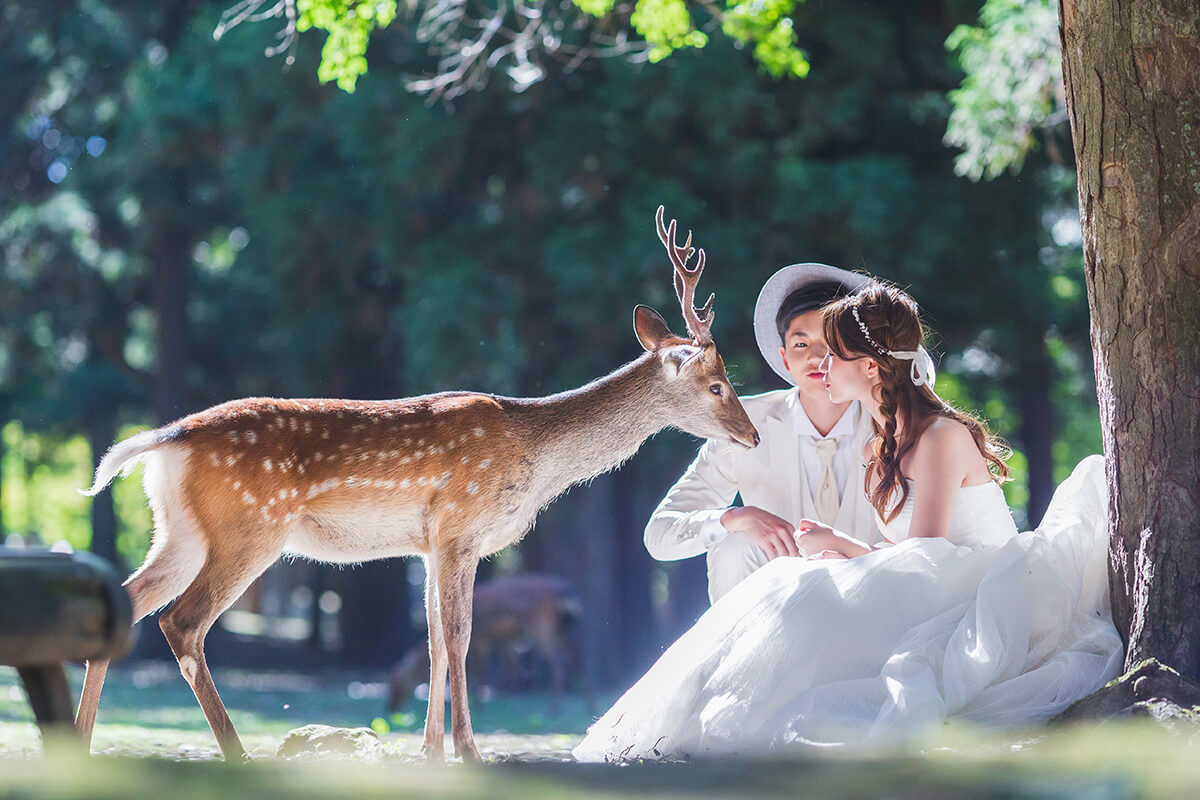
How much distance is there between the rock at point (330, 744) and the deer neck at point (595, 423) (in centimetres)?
122

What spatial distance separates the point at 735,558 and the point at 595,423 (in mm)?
804

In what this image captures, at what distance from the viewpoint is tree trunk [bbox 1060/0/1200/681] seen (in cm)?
391

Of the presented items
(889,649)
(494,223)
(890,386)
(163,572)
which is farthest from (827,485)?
(494,223)

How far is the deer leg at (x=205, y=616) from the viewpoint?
4.68 m

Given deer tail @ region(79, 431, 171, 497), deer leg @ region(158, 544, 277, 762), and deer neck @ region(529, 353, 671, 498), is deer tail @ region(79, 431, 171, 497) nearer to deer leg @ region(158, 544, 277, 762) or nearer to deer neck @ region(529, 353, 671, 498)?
deer leg @ region(158, 544, 277, 762)

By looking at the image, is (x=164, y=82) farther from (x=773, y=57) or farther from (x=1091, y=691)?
(x=1091, y=691)

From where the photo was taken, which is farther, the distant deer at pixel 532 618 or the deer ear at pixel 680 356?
the distant deer at pixel 532 618

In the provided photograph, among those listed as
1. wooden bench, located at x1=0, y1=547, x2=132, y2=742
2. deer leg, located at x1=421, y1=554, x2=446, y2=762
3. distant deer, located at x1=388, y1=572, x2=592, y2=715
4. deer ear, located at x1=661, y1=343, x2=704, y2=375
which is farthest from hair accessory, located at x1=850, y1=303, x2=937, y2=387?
distant deer, located at x1=388, y1=572, x2=592, y2=715

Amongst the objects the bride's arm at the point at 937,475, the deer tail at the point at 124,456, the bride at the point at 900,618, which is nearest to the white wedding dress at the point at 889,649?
the bride at the point at 900,618

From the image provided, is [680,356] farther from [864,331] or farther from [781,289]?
[864,331]

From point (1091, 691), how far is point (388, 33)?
1426 cm

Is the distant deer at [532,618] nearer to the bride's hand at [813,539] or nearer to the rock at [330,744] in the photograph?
the rock at [330,744]

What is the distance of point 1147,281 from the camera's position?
4016 mm

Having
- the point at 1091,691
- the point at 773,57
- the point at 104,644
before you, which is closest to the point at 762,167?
the point at 773,57
